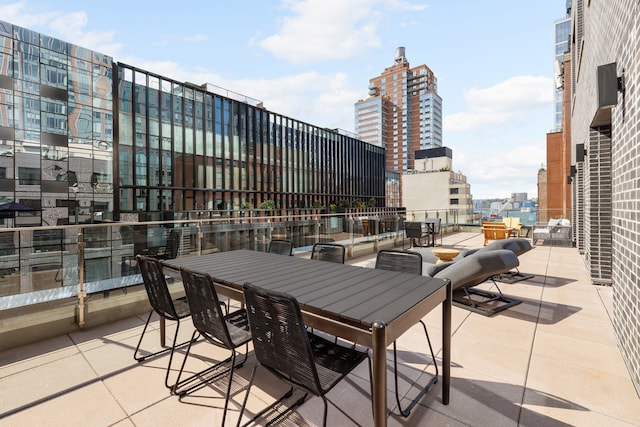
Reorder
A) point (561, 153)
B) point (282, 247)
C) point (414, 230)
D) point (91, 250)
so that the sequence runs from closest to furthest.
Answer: point (91, 250)
point (282, 247)
point (414, 230)
point (561, 153)

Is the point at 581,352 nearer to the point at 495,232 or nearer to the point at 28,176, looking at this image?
the point at 495,232

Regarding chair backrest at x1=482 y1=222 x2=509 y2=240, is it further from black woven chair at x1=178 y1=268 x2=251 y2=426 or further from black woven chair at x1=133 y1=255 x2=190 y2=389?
black woven chair at x1=133 y1=255 x2=190 y2=389

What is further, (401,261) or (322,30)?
(322,30)

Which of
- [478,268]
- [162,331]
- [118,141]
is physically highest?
[118,141]

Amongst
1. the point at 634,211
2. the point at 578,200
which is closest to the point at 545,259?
the point at 578,200

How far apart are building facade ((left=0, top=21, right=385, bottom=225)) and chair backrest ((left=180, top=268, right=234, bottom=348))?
2495 centimetres

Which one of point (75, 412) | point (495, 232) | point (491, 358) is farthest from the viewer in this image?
point (495, 232)

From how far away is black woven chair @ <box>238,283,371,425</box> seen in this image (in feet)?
4.74

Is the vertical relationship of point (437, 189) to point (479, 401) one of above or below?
above

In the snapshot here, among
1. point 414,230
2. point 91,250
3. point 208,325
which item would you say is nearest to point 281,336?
point 208,325

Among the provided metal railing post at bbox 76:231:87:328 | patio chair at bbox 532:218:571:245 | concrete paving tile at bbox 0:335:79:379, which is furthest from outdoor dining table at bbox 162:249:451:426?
patio chair at bbox 532:218:571:245

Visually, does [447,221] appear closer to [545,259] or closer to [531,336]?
[545,259]

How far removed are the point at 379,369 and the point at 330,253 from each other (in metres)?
2.32

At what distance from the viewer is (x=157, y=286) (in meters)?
2.55
